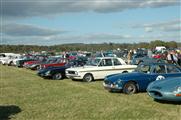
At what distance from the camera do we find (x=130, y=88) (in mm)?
13945

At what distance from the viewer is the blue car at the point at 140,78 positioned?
13836 millimetres

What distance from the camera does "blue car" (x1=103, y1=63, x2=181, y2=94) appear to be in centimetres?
1384

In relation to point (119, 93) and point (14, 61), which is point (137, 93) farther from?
point (14, 61)

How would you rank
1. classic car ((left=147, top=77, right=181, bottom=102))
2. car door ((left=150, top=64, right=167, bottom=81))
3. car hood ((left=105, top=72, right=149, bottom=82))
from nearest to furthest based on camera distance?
classic car ((left=147, top=77, right=181, bottom=102)) < car hood ((left=105, top=72, right=149, bottom=82)) < car door ((left=150, top=64, right=167, bottom=81))

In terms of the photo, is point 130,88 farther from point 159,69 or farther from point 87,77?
point 87,77

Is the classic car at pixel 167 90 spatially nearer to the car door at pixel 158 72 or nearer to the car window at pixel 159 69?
the car door at pixel 158 72

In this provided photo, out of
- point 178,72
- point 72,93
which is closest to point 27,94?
point 72,93

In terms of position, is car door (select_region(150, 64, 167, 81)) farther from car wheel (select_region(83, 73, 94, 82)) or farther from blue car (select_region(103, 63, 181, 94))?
car wheel (select_region(83, 73, 94, 82))

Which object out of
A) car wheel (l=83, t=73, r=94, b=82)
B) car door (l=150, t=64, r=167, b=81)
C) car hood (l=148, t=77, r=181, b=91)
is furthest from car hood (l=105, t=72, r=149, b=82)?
car wheel (l=83, t=73, r=94, b=82)

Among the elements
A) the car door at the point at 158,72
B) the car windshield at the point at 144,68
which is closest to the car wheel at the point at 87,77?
the car windshield at the point at 144,68

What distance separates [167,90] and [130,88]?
3154 millimetres

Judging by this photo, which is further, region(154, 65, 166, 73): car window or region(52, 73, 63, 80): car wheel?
region(52, 73, 63, 80): car wheel

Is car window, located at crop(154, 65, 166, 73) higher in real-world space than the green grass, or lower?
higher

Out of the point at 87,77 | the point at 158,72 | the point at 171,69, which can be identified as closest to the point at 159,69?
the point at 158,72
